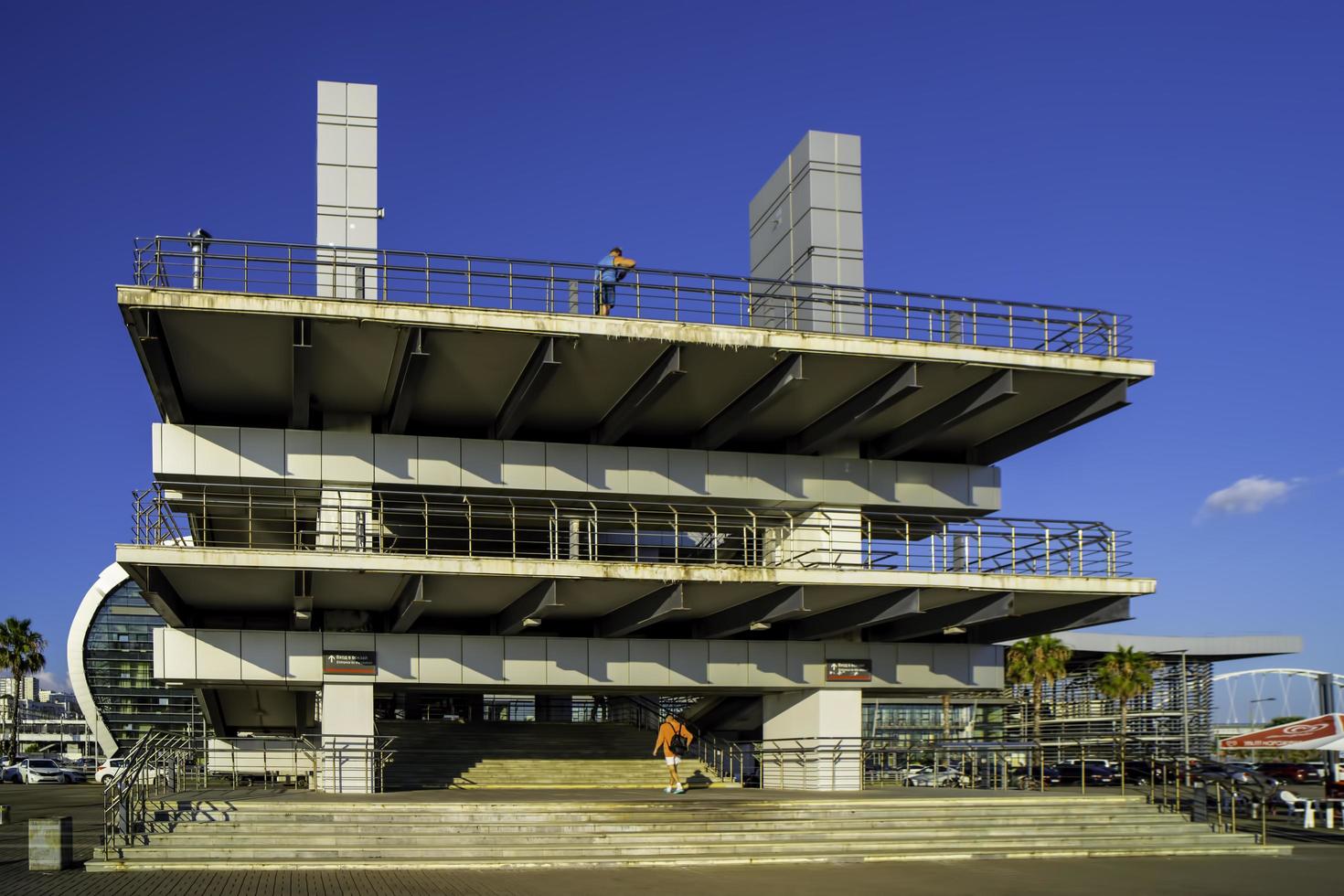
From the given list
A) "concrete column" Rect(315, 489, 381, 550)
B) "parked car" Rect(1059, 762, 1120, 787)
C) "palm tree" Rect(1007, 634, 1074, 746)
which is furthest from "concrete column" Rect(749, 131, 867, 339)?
"palm tree" Rect(1007, 634, 1074, 746)

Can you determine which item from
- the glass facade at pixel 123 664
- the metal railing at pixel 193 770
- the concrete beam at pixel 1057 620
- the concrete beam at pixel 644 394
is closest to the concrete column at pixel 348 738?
the metal railing at pixel 193 770

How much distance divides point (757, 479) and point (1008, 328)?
6.00 meters

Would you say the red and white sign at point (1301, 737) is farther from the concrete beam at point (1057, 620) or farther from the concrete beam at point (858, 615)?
the concrete beam at point (858, 615)

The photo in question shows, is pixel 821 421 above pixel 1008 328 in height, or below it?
below

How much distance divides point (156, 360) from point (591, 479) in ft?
28.3

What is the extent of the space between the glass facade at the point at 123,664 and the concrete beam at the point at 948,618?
193 feet

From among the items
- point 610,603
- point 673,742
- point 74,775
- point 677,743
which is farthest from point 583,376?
point 74,775

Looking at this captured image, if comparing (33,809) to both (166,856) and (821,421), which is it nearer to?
(166,856)

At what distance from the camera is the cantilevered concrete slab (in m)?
21.8

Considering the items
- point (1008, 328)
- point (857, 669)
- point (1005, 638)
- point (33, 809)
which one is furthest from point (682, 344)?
point (33, 809)

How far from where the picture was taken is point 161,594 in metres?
22.5

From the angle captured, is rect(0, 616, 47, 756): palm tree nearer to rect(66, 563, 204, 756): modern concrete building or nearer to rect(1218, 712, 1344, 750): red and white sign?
rect(66, 563, 204, 756): modern concrete building

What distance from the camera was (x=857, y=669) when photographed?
27391mm

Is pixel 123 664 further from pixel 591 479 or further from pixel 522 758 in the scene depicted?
pixel 591 479
